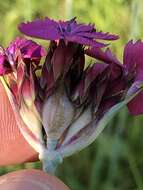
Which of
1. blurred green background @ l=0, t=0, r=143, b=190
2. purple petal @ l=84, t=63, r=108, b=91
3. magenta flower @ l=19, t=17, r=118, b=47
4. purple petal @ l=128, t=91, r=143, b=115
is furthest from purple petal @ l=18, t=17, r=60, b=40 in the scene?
blurred green background @ l=0, t=0, r=143, b=190

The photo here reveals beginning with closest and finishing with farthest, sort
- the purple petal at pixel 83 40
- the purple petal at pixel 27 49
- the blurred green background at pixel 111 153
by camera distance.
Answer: the purple petal at pixel 83 40, the purple petal at pixel 27 49, the blurred green background at pixel 111 153

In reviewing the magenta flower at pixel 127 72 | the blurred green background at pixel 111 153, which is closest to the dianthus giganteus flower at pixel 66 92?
the magenta flower at pixel 127 72

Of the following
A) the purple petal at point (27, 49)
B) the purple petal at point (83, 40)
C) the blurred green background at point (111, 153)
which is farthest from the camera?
the blurred green background at point (111, 153)

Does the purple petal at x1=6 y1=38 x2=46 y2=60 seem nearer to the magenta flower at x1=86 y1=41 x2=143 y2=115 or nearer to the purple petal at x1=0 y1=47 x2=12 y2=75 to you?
the purple petal at x1=0 y1=47 x2=12 y2=75

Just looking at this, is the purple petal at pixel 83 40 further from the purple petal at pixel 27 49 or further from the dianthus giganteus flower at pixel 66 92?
the purple petal at pixel 27 49

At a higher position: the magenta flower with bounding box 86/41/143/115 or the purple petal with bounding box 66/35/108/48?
the purple petal with bounding box 66/35/108/48

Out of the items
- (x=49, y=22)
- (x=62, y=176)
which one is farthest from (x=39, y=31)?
(x=62, y=176)

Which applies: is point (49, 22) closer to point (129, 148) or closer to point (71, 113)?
point (71, 113)

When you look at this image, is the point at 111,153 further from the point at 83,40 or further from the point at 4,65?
the point at 83,40
